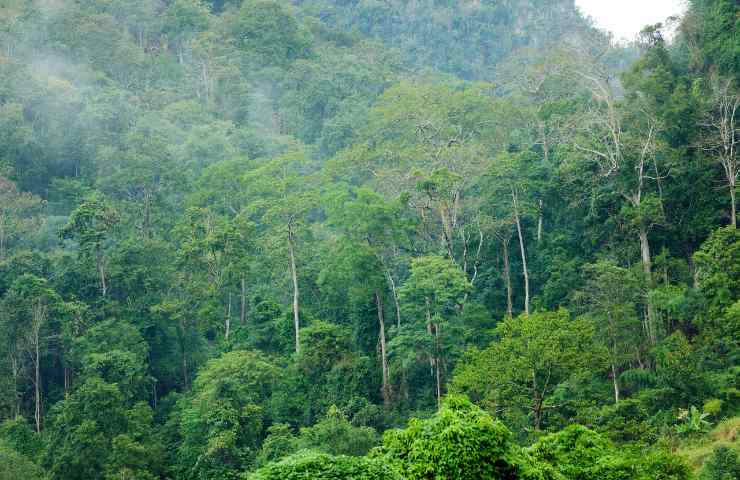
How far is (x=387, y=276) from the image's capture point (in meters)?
27.5

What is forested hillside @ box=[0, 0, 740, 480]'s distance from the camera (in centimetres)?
2169

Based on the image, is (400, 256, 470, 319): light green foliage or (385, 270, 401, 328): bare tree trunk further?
(385, 270, 401, 328): bare tree trunk

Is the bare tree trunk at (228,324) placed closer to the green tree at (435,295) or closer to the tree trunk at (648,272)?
the green tree at (435,295)

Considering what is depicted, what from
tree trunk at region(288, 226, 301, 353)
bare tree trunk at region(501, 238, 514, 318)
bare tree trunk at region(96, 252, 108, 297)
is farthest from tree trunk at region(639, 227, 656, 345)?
bare tree trunk at region(96, 252, 108, 297)

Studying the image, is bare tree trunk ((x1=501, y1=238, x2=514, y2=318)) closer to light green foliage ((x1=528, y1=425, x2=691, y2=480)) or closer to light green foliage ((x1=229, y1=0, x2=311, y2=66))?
light green foliage ((x1=528, y1=425, x2=691, y2=480))

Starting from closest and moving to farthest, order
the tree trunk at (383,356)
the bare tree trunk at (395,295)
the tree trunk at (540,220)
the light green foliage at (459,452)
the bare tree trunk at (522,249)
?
the light green foliage at (459,452) → the tree trunk at (383,356) → the bare tree trunk at (395,295) → the bare tree trunk at (522,249) → the tree trunk at (540,220)

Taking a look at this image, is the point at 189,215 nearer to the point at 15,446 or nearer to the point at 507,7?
the point at 15,446

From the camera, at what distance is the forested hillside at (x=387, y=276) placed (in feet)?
71.2

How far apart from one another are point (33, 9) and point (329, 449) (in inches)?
1260

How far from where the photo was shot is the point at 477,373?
22062 mm

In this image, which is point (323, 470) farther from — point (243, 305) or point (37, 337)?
point (243, 305)

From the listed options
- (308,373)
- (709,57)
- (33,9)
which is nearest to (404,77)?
(33,9)

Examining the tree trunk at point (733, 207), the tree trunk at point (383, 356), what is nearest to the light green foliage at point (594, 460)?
the tree trunk at point (733, 207)

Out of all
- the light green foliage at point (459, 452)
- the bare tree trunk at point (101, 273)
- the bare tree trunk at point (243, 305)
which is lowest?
the light green foliage at point (459, 452)
